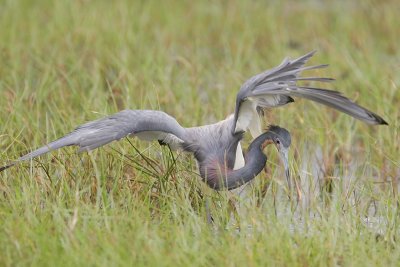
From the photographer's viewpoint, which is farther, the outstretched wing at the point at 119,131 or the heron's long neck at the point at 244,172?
the heron's long neck at the point at 244,172

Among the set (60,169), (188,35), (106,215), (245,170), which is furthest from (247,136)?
(188,35)

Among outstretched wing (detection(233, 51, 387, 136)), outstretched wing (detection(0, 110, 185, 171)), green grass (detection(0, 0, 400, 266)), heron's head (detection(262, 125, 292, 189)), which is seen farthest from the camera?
heron's head (detection(262, 125, 292, 189))

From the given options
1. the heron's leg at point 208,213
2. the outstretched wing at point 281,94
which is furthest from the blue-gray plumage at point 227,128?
the heron's leg at point 208,213

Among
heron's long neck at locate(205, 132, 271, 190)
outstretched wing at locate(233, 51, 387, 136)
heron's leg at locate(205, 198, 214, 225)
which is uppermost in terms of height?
outstretched wing at locate(233, 51, 387, 136)

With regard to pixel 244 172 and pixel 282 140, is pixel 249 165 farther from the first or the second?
pixel 282 140

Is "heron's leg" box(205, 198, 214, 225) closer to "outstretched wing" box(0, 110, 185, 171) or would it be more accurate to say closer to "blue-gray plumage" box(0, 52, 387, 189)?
"blue-gray plumage" box(0, 52, 387, 189)

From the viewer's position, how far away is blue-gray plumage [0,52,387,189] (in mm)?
4312

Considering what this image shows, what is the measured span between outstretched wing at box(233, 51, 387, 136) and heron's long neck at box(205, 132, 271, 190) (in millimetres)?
117

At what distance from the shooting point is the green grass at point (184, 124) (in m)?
3.95

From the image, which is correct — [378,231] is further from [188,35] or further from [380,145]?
[188,35]

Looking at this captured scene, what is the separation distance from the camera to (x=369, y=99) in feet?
21.0

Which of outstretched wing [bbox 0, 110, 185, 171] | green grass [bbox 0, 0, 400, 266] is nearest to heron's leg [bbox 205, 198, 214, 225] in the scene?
green grass [bbox 0, 0, 400, 266]

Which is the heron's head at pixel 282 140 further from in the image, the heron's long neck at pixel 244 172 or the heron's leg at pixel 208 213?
the heron's leg at pixel 208 213

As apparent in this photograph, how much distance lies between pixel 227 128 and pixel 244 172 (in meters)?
0.28
